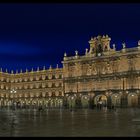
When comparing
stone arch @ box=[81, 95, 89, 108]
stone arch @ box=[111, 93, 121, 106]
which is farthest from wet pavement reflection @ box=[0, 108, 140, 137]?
stone arch @ box=[81, 95, 89, 108]

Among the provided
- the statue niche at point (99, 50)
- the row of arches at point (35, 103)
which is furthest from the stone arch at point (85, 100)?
the statue niche at point (99, 50)

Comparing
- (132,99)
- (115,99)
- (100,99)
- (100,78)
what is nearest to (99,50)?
(100,78)

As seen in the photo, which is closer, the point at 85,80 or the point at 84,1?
the point at 84,1

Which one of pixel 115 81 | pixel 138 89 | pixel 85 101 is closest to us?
pixel 138 89

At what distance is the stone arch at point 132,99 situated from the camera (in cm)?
7911

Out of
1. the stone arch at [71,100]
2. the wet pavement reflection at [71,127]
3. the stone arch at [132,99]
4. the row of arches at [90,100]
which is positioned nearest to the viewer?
the wet pavement reflection at [71,127]

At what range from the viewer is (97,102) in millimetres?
89438

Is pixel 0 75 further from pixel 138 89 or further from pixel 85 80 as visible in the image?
pixel 138 89

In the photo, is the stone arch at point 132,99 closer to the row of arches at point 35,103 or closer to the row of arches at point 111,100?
the row of arches at point 111,100

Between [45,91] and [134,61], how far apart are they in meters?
40.1

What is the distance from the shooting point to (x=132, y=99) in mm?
80062

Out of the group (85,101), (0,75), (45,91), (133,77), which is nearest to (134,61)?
(133,77)

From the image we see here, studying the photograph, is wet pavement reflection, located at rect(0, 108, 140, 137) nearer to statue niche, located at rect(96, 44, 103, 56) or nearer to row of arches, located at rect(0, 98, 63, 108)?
statue niche, located at rect(96, 44, 103, 56)

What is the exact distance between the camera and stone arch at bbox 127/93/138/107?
79113 millimetres
